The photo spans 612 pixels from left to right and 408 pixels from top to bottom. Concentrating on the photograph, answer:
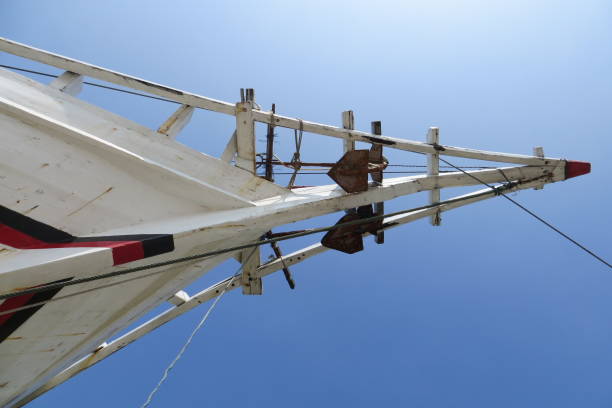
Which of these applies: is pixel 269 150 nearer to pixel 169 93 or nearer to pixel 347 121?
pixel 347 121

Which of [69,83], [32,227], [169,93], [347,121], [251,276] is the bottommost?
[251,276]

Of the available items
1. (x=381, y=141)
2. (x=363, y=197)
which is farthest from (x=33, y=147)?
(x=381, y=141)

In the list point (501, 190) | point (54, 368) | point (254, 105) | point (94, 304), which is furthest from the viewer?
point (501, 190)

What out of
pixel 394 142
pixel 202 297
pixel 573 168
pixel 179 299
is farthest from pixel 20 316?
pixel 573 168

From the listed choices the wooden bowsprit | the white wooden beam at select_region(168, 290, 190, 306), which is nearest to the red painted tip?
the wooden bowsprit

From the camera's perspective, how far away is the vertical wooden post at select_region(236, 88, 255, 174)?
4.40 m

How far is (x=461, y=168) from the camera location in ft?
17.9

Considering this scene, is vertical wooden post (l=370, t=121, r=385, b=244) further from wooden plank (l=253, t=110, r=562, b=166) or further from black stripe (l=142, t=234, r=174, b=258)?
black stripe (l=142, t=234, r=174, b=258)

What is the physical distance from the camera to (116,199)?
3.51m

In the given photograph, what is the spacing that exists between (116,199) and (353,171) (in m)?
2.67

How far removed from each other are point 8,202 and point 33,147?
1.90 feet

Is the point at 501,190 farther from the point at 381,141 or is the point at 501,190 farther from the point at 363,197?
the point at 363,197

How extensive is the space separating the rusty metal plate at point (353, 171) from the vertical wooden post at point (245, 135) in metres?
1.07

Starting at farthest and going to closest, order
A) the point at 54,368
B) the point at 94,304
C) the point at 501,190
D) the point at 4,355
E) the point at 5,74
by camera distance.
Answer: the point at 501,190 → the point at 54,368 → the point at 5,74 → the point at 94,304 → the point at 4,355
